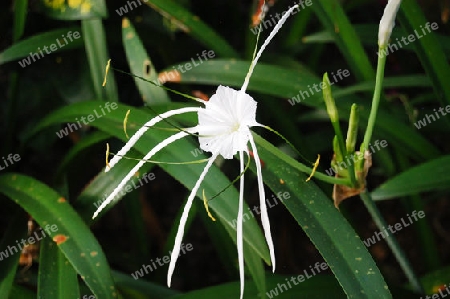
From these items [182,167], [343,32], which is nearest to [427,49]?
[343,32]

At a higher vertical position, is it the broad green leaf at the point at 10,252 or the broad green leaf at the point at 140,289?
the broad green leaf at the point at 10,252

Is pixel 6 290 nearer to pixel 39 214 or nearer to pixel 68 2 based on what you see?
pixel 39 214

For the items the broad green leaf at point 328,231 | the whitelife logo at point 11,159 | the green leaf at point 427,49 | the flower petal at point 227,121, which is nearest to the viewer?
the flower petal at point 227,121

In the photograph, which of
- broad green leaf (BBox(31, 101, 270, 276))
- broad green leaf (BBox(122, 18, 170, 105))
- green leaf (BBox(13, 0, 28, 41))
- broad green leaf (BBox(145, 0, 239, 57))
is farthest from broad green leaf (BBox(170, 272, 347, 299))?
green leaf (BBox(13, 0, 28, 41))

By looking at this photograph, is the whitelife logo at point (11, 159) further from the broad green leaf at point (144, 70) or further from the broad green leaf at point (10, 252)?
the broad green leaf at point (144, 70)

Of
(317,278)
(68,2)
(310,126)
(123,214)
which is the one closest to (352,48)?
(317,278)

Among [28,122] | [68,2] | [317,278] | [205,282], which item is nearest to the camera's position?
[317,278]

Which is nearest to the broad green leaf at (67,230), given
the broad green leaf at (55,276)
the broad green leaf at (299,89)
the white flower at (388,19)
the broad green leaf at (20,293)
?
the broad green leaf at (55,276)
